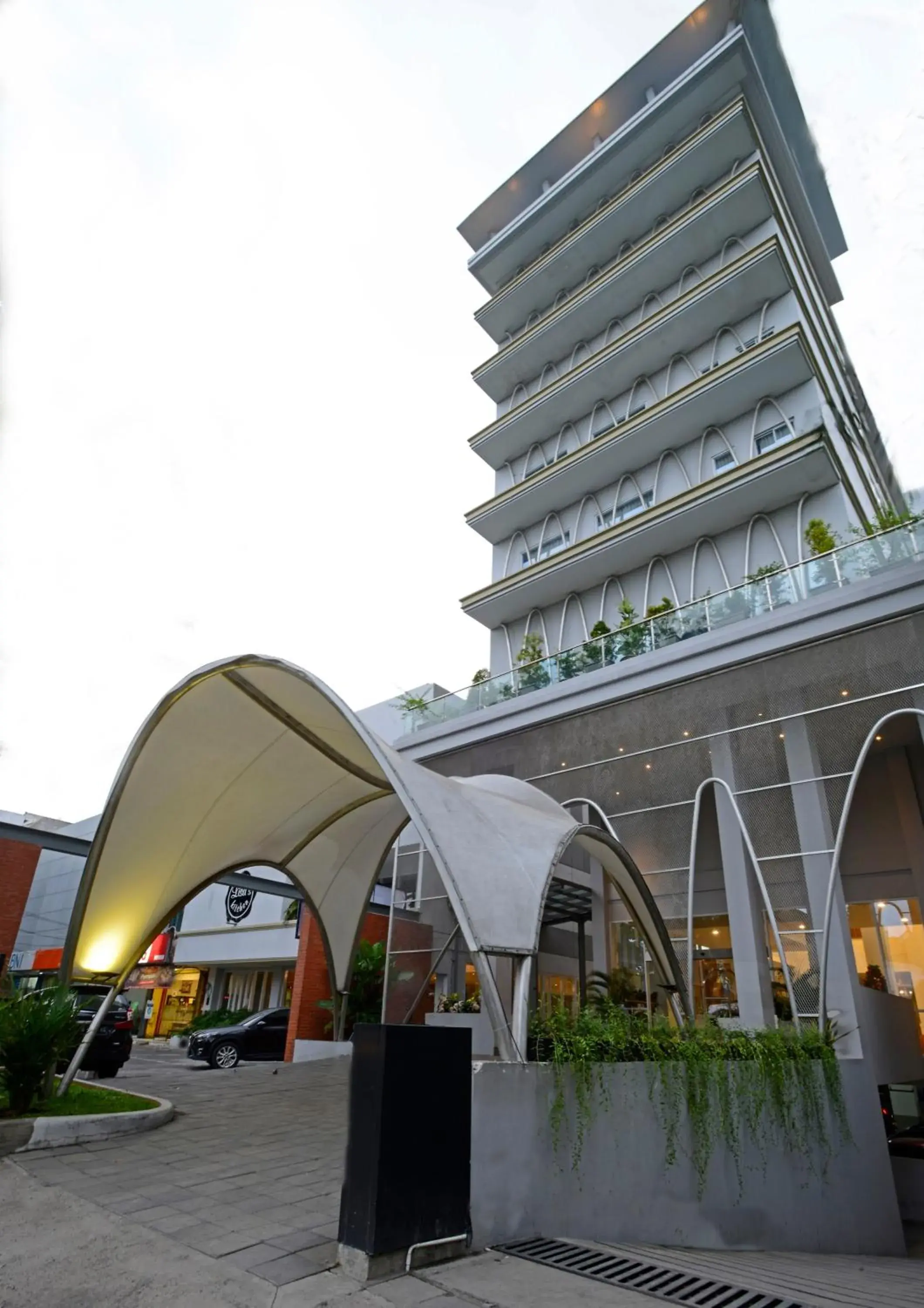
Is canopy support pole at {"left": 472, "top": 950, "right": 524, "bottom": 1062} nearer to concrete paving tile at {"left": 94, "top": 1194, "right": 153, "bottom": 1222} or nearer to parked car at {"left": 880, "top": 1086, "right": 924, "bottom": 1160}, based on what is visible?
concrete paving tile at {"left": 94, "top": 1194, "right": 153, "bottom": 1222}

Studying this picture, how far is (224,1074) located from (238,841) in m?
5.57

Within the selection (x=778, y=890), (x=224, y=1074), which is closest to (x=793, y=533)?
(x=778, y=890)

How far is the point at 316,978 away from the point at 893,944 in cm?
1428

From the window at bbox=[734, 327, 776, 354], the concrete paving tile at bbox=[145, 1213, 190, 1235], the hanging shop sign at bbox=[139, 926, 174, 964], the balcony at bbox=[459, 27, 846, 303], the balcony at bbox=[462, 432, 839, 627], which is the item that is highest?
the balcony at bbox=[459, 27, 846, 303]

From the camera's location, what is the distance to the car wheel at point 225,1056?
1747cm

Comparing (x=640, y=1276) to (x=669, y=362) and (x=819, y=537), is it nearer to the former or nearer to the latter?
(x=819, y=537)

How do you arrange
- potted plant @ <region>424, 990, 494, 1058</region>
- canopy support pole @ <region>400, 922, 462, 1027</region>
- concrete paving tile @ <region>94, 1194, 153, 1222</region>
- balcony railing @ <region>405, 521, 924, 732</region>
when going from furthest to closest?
1. canopy support pole @ <region>400, 922, 462, 1027</region>
2. potted plant @ <region>424, 990, 494, 1058</region>
3. balcony railing @ <region>405, 521, 924, 732</region>
4. concrete paving tile @ <region>94, 1194, 153, 1222</region>

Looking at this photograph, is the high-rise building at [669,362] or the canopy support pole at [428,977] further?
the high-rise building at [669,362]

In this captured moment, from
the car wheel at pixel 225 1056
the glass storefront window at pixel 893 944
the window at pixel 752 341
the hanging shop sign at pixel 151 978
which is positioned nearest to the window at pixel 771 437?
the window at pixel 752 341

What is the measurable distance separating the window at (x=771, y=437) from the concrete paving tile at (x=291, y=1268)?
23.0 meters

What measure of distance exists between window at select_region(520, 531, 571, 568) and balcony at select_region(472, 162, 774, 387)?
330 inches

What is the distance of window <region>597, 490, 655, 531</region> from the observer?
26.3 meters

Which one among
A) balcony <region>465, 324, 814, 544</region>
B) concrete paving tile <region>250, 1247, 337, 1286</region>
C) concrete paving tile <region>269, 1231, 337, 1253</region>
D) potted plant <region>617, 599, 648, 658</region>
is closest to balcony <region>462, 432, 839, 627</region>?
balcony <region>465, 324, 814, 544</region>

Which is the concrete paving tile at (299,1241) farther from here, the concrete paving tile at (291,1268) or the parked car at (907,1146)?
the parked car at (907,1146)
